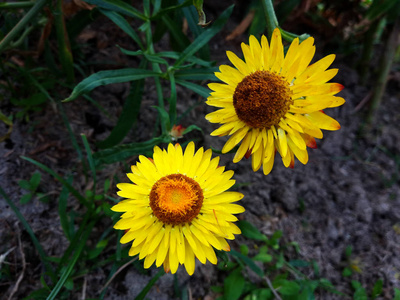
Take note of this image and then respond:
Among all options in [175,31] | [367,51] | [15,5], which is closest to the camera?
[15,5]

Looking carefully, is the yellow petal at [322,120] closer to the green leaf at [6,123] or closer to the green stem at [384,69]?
the green stem at [384,69]

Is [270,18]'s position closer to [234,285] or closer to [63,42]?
[63,42]

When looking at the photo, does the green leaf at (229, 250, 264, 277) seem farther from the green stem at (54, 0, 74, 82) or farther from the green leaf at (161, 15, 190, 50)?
the green stem at (54, 0, 74, 82)

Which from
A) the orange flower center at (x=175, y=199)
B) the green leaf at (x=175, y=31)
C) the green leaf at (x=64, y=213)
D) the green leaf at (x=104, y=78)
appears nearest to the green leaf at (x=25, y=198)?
the green leaf at (x=64, y=213)

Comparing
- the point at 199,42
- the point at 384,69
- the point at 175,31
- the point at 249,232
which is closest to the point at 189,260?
the point at 249,232

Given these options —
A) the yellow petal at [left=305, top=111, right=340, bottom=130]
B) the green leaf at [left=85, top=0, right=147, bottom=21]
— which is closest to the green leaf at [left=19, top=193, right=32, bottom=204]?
the green leaf at [left=85, top=0, right=147, bottom=21]

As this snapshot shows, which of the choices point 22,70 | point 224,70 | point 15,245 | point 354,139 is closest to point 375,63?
point 354,139

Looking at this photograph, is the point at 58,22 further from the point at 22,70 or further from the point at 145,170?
the point at 145,170
